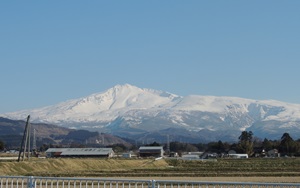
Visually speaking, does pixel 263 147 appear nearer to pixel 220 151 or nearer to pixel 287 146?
pixel 220 151

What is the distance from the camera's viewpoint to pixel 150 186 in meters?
15.3

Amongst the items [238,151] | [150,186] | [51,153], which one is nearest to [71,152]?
[51,153]

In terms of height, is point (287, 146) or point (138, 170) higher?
point (287, 146)

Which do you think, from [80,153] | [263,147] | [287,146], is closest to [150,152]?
[80,153]

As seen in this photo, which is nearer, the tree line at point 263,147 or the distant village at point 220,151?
the distant village at point 220,151

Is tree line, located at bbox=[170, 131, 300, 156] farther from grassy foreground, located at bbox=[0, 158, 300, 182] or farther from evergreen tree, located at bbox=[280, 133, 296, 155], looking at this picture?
grassy foreground, located at bbox=[0, 158, 300, 182]

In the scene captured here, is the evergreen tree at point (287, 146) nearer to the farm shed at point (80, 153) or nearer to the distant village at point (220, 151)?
the distant village at point (220, 151)

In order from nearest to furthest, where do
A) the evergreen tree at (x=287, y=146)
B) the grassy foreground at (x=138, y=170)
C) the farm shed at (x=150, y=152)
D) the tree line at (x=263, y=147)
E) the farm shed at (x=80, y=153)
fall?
the grassy foreground at (x=138, y=170), the farm shed at (x=80, y=153), the evergreen tree at (x=287, y=146), the tree line at (x=263, y=147), the farm shed at (x=150, y=152)

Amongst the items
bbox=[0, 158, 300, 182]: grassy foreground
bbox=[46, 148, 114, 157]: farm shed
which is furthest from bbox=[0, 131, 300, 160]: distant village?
bbox=[0, 158, 300, 182]: grassy foreground

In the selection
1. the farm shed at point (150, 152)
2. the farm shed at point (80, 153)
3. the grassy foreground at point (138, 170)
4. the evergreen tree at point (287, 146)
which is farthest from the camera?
the farm shed at point (150, 152)

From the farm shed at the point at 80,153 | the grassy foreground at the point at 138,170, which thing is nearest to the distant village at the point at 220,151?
the farm shed at the point at 80,153

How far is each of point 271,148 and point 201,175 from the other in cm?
10324

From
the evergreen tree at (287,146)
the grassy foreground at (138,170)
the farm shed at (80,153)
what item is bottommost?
the grassy foreground at (138,170)

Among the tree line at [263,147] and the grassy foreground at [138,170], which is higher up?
the tree line at [263,147]
